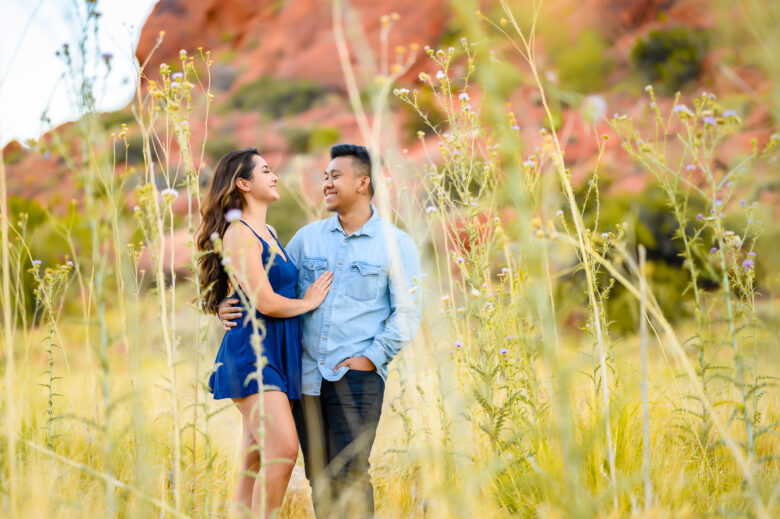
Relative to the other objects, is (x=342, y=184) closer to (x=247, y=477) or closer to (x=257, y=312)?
(x=257, y=312)

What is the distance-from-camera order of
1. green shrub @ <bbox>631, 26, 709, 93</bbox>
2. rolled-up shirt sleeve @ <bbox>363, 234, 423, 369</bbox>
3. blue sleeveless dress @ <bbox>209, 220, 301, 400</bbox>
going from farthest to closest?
green shrub @ <bbox>631, 26, 709, 93</bbox> → rolled-up shirt sleeve @ <bbox>363, 234, 423, 369</bbox> → blue sleeveless dress @ <bbox>209, 220, 301, 400</bbox>

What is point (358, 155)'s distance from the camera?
3.02m

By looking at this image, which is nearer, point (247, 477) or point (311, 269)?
point (247, 477)

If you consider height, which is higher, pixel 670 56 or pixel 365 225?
pixel 670 56

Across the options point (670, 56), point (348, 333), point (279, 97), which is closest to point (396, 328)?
point (348, 333)

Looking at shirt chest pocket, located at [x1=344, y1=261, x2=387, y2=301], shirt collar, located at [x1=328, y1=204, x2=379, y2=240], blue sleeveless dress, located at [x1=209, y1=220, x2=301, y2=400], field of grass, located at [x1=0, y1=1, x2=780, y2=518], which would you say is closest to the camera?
field of grass, located at [x1=0, y1=1, x2=780, y2=518]

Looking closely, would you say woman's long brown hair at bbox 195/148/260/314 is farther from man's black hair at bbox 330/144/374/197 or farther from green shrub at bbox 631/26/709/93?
green shrub at bbox 631/26/709/93

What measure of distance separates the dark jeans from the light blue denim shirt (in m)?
0.07

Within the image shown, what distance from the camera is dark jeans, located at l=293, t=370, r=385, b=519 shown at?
8.18 ft

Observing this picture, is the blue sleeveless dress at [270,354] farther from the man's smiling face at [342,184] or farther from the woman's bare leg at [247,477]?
the man's smiling face at [342,184]

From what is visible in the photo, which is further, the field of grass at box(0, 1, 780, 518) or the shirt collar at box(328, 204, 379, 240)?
the shirt collar at box(328, 204, 379, 240)

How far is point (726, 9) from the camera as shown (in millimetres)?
1723

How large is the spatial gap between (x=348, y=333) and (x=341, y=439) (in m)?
0.47

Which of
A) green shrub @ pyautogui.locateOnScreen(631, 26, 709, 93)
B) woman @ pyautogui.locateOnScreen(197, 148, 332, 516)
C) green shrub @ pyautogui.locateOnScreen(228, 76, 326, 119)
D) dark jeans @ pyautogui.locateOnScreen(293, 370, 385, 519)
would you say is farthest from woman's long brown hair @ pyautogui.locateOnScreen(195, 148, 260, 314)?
green shrub @ pyautogui.locateOnScreen(228, 76, 326, 119)
